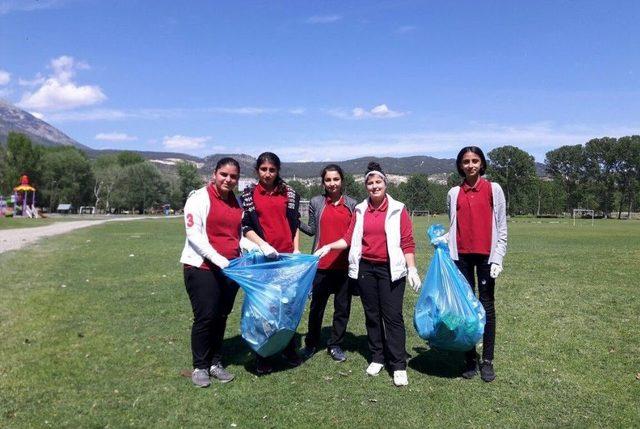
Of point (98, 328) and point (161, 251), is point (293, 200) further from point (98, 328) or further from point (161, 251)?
point (161, 251)

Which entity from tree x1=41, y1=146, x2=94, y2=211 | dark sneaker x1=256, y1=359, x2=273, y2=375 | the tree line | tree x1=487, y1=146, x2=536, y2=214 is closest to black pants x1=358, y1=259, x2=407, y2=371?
dark sneaker x1=256, y1=359, x2=273, y2=375

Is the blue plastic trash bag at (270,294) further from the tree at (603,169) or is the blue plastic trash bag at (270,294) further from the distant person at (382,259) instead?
the tree at (603,169)

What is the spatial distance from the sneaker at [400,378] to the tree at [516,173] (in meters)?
107

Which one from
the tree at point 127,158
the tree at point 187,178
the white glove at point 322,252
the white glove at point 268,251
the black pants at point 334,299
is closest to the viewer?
the white glove at point 268,251

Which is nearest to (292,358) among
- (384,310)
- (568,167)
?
(384,310)

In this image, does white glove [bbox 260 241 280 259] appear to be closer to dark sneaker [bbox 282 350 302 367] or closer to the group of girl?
the group of girl

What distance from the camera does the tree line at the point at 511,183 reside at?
91.5 metres

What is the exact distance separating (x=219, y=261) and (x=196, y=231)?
345 mm

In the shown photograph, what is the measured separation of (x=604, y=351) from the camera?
5645mm

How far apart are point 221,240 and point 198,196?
1.54ft

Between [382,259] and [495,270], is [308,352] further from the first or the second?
[495,270]

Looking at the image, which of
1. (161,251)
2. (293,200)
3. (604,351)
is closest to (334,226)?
(293,200)

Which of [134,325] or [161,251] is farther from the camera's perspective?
[161,251]

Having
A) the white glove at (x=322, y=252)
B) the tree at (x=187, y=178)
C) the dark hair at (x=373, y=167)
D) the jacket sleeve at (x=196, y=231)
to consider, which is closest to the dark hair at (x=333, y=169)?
the dark hair at (x=373, y=167)
